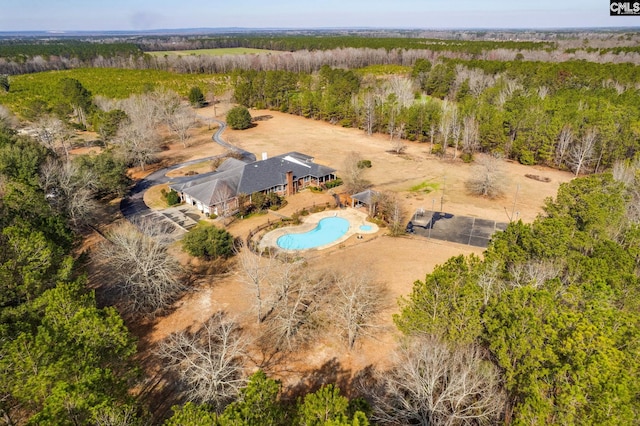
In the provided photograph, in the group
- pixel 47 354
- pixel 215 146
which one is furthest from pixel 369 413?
pixel 215 146

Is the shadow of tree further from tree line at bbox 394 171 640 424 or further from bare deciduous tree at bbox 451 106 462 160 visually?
bare deciduous tree at bbox 451 106 462 160

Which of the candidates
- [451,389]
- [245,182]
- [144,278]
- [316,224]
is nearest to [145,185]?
[245,182]

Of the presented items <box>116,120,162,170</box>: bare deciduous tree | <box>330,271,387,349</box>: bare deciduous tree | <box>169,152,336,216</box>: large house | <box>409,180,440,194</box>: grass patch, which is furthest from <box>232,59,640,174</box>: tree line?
<box>330,271,387,349</box>: bare deciduous tree

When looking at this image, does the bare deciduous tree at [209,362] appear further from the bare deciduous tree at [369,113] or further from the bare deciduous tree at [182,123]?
the bare deciduous tree at [369,113]

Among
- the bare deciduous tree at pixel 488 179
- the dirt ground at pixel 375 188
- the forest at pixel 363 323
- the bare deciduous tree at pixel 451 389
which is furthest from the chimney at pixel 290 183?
the bare deciduous tree at pixel 451 389

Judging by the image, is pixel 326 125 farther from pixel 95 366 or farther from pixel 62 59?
pixel 62 59
